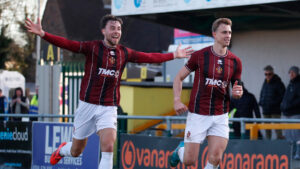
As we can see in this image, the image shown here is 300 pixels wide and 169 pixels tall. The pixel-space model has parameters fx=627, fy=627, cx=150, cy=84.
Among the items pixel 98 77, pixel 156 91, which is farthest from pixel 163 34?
pixel 98 77

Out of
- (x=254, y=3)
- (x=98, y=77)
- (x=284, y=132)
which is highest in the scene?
(x=254, y=3)

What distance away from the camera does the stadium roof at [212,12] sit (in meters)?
13.8

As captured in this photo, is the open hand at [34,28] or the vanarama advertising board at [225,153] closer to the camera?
the open hand at [34,28]

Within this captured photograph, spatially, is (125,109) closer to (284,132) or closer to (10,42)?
(284,132)

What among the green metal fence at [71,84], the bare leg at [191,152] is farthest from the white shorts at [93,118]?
the green metal fence at [71,84]

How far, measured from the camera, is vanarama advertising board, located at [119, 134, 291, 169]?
967 cm

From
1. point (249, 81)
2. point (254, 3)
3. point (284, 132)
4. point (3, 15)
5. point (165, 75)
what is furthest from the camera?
point (3, 15)

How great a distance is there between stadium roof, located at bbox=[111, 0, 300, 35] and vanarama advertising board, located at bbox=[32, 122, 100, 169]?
13.2 ft

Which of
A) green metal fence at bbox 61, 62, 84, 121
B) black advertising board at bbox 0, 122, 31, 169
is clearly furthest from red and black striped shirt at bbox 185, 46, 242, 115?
green metal fence at bbox 61, 62, 84, 121

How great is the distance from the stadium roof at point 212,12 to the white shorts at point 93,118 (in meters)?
5.52

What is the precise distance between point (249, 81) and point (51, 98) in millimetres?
5393

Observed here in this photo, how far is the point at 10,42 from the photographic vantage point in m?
49.1

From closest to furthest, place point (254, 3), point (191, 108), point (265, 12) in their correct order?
point (191, 108) → point (254, 3) → point (265, 12)

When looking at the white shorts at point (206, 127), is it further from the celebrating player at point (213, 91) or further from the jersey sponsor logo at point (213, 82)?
the jersey sponsor logo at point (213, 82)
